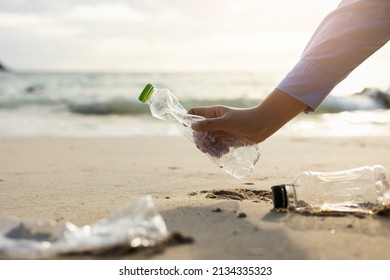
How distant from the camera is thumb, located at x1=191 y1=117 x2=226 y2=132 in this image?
243 cm

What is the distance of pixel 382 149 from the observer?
16.4ft

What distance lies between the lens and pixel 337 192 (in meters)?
2.55

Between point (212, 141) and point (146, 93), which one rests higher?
point (146, 93)

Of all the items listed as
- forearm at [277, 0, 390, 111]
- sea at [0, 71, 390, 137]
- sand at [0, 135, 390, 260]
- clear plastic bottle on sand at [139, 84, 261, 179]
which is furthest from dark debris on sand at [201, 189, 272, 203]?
sea at [0, 71, 390, 137]

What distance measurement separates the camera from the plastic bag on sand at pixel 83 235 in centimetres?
165

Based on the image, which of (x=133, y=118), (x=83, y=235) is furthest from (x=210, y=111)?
(x=133, y=118)

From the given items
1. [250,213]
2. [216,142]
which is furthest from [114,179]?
[250,213]

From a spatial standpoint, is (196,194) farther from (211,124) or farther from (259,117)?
(259,117)

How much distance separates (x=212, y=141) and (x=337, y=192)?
25.3 inches

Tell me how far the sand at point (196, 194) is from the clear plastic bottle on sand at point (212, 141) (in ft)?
0.37

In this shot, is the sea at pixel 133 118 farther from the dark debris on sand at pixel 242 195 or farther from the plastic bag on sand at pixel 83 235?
the plastic bag on sand at pixel 83 235

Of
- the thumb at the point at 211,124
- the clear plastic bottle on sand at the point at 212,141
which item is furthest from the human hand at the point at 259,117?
the clear plastic bottle on sand at the point at 212,141
